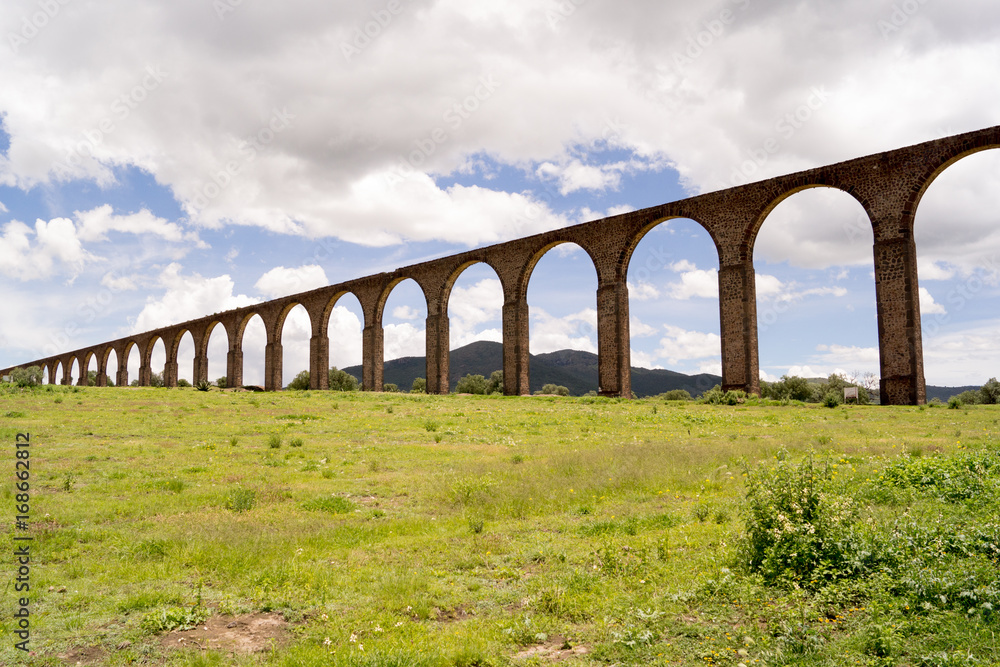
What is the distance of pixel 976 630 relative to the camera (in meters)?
3.67

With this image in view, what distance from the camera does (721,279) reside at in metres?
24.9

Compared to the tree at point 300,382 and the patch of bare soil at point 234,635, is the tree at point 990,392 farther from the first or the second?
the tree at point 300,382

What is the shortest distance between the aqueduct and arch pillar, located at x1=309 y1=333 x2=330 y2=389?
73 mm

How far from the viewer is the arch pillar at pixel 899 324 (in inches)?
804

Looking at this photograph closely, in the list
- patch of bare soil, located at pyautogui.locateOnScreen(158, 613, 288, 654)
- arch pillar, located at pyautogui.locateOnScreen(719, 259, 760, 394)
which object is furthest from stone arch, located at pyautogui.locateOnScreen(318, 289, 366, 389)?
patch of bare soil, located at pyautogui.locateOnScreen(158, 613, 288, 654)

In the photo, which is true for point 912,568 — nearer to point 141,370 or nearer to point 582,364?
point 141,370

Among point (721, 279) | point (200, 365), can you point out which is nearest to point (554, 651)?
point (721, 279)

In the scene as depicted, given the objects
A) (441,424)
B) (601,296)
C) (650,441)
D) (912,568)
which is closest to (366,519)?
(912,568)

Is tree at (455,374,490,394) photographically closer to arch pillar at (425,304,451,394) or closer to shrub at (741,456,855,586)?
arch pillar at (425,304,451,394)

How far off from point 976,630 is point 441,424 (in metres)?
13.9

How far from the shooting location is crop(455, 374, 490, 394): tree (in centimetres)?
5025

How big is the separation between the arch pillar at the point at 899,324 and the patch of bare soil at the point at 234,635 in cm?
2122

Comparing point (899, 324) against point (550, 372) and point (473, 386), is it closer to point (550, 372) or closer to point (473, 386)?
point (473, 386)

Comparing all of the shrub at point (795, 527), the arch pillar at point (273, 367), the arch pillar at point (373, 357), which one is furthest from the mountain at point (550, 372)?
the shrub at point (795, 527)
